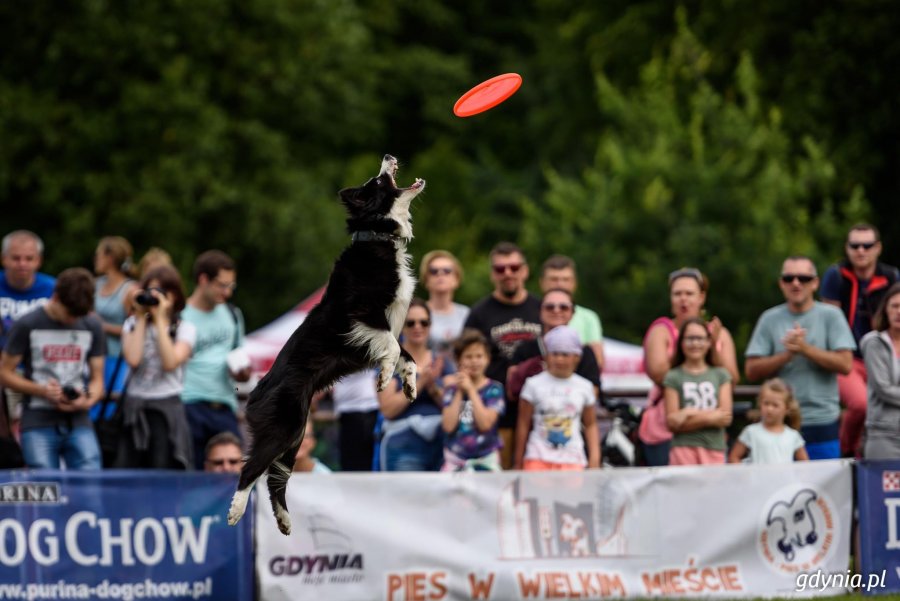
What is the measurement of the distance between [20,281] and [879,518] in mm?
6669

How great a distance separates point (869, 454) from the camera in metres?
9.88

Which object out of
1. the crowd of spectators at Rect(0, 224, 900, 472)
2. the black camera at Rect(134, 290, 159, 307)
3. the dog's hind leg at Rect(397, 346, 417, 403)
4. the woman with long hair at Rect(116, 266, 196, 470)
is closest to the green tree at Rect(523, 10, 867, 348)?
the crowd of spectators at Rect(0, 224, 900, 472)

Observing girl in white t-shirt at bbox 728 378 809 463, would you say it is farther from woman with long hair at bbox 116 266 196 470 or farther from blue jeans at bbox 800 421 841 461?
woman with long hair at bbox 116 266 196 470

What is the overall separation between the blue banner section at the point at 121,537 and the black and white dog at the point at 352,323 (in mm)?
2207

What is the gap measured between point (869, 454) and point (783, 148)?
580 inches

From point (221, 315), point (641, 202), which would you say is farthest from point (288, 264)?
point (221, 315)

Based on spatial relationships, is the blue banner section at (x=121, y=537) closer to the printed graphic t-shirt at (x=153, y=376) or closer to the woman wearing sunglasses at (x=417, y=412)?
the printed graphic t-shirt at (x=153, y=376)

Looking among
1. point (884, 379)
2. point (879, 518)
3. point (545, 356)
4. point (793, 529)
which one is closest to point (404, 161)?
point (545, 356)

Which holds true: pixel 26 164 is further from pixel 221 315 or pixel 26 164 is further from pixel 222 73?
pixel 221 315

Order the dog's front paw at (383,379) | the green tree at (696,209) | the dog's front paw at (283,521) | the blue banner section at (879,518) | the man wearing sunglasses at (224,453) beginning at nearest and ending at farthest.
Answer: the dog's front paw at (383,379) < the dog's front paw at (283,521) < the blue banner section at (879,518) < the man wearing sunglasses at (224,453) < the green tree at (696,209)

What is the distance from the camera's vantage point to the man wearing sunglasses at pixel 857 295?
412 inches

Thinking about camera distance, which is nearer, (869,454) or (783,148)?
(869,454)

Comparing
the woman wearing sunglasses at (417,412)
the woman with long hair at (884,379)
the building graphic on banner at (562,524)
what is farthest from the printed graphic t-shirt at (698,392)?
the woman wearing sunglasses at (417,412)

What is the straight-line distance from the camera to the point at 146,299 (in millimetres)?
9625
